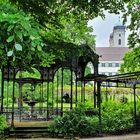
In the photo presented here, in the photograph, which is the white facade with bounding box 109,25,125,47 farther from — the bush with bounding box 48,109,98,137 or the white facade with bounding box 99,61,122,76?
the bush with bounding box 48,109,98,137

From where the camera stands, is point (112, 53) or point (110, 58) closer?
point (110, 58)

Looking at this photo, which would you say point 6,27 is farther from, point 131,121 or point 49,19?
point 131,121

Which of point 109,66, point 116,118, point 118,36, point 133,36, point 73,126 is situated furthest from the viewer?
point 118,36

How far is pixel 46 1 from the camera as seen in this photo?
1255cm

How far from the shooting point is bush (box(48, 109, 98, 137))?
15.8 meters

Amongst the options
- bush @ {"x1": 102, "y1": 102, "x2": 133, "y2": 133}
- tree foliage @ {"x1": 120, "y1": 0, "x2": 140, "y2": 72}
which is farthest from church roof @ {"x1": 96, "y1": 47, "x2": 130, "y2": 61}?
bush @ {"x1": 102, "y1": 102, "x2": 133, "y2": 133}

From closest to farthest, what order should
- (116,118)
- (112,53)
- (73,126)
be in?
(73,126)
(116,118)
(112,53)

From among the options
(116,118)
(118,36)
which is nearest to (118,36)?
(118,36)

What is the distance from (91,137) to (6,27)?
492 inches

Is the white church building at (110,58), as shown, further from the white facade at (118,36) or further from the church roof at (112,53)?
the white facade at (118,36)

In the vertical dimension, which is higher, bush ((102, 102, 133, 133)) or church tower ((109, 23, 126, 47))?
church tower ((109, 23, 126, 47))

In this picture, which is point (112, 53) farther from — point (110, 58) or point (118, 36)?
point (118, 36)

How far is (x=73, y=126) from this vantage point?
52.1ft

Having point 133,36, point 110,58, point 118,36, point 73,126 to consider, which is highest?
point 118,36
